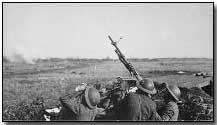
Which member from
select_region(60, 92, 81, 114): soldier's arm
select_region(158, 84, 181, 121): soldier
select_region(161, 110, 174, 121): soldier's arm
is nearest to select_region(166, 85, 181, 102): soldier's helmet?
select_region(158, 84, 181, 121): soldier

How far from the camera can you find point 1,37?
4.93 metres

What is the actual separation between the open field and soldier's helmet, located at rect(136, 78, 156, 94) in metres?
0.07

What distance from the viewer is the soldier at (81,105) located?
4.80 meters

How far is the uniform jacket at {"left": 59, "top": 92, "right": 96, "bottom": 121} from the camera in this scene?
15.8 ft

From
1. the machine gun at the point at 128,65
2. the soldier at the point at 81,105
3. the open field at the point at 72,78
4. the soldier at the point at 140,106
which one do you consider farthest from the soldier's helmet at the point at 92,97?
the machine gun at the point at 128,65

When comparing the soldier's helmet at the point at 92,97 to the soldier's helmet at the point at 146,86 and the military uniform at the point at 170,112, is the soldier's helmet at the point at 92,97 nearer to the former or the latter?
the soldier's helmet at the point at 146,86

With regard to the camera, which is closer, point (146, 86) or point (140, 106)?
point (140, 106)

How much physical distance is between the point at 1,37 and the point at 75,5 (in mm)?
784

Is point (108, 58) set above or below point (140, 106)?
above

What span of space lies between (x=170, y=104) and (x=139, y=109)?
0.31 m

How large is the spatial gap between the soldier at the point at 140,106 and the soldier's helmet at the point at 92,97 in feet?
0.85

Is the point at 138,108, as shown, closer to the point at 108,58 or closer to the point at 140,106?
the point at 140,106

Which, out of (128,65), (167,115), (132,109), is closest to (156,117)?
(167,115)

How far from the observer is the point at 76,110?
480cm
